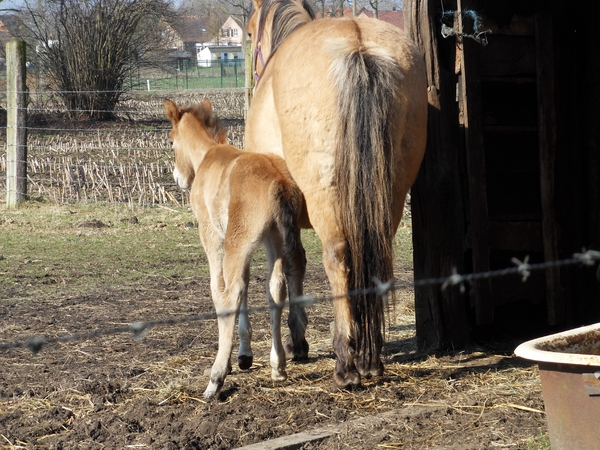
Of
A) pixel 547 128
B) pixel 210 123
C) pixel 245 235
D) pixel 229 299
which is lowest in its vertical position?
pixel 229 299

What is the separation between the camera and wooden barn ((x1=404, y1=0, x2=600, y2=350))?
5027 mm

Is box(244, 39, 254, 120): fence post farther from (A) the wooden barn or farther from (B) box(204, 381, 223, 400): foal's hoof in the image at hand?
(B) box(204, 381, 223, 400): foal's hoof

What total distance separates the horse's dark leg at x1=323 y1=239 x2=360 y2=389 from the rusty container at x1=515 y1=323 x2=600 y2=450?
1314 millimetres

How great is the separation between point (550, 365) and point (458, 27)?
9.02ft

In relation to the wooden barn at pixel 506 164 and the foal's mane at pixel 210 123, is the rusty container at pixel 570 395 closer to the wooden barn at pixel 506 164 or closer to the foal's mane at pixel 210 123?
the wooden barn at pixel 506 164

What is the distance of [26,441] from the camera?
367 centimetres

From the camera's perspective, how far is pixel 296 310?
16.1 ft

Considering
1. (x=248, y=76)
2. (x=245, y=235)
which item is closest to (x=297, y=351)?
(x=245, y=235)

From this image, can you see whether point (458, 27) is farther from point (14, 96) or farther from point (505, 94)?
point (14, 96)

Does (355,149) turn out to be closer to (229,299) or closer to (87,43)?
(229,299)

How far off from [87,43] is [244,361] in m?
21.8

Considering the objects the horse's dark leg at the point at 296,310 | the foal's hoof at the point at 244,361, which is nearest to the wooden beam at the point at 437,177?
the horse's dark leg at the point at 296,310

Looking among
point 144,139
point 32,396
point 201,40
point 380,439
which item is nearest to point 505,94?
point 380,439

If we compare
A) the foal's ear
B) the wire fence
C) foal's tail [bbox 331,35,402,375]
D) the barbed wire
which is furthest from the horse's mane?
the wire fence
